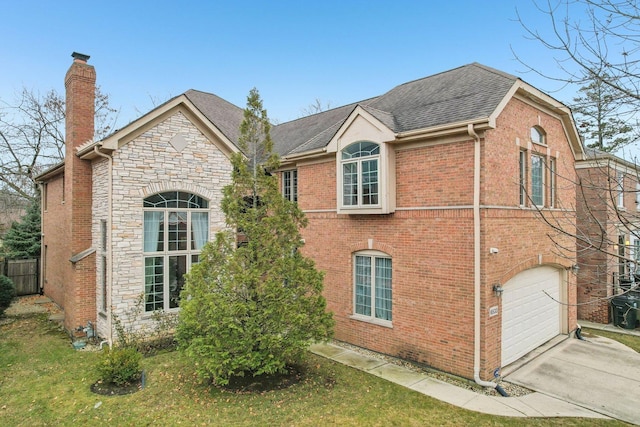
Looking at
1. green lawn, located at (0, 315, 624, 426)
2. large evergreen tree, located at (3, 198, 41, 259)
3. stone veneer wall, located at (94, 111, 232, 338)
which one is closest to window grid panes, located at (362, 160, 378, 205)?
green lawn, located at (0, 315, 624, 426)

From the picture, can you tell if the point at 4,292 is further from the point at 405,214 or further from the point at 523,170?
the point at 523,170

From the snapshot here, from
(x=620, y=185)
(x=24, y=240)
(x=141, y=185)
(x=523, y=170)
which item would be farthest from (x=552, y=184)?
(x=24, y=240)

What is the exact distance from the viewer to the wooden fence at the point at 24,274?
17703 mm

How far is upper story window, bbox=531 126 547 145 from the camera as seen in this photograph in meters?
10.1

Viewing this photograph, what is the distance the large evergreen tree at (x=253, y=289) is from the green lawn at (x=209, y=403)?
0.61m

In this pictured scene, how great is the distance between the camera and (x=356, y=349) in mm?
10438

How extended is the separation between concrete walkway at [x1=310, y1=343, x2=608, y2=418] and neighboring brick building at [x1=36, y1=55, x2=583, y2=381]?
1.95 ft

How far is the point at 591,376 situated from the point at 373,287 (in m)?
5.63

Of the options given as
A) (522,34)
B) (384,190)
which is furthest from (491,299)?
(522,34)

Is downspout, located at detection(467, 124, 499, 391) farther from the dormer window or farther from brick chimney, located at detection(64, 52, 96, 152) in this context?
brick chimney, located at detection(64, 52, 96, 152)

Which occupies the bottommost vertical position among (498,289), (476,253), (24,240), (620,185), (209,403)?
(209,403)

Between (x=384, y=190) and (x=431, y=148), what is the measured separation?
157 cm

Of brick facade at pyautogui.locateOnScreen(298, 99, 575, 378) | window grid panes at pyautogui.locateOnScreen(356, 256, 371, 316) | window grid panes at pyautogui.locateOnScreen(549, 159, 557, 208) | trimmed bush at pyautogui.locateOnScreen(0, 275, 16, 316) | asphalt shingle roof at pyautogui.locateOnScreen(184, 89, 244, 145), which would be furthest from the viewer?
asphalt shingle roof at pyautogui.locateOnScreen(184, 89, 244, 145)

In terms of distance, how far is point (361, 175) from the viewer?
10.0m
